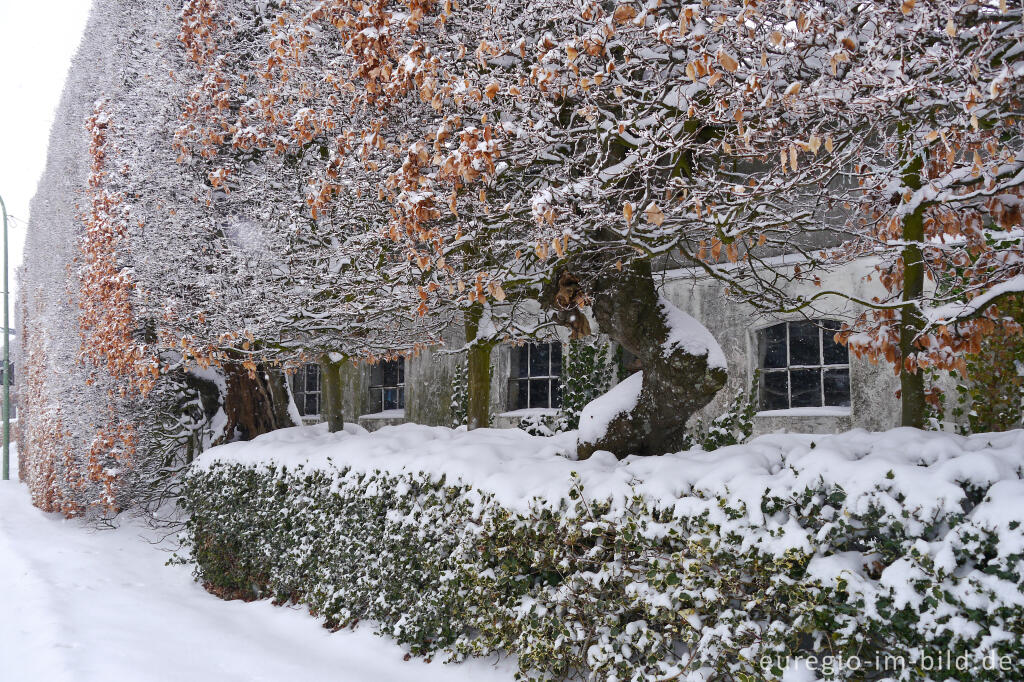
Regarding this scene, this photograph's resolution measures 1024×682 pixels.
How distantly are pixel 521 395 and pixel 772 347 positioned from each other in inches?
194

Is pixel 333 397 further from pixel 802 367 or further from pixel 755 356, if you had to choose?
pixel 802 367

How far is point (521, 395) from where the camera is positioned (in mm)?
13844

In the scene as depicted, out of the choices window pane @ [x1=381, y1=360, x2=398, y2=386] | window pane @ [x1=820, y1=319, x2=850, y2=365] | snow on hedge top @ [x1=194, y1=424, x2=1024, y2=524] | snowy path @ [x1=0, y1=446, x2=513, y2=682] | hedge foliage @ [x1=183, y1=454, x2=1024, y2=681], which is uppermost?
window pane @ [x1=820, y1=319, x2=850, y2=365]

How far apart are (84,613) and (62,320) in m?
10.0

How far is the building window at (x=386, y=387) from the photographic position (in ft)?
54.6

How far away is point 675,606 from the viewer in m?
3.78

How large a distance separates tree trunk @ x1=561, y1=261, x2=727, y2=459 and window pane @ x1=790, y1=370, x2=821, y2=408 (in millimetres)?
5198

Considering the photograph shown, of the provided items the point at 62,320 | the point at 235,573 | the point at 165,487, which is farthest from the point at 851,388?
the point at 62,320

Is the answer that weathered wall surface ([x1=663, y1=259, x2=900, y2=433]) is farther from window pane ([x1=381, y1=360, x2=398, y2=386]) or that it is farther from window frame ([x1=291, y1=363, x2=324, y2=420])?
window frame ([x1=291, y1=363, x2=324, y2=420])

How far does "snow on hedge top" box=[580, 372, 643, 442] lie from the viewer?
585 centimetres

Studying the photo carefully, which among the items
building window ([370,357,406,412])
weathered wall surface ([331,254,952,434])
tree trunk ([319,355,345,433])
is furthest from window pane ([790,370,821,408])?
building window ([370,357,406,412])

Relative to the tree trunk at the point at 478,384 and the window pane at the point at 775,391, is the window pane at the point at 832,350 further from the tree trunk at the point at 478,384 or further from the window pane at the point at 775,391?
the tree trunk at the point at 478,384

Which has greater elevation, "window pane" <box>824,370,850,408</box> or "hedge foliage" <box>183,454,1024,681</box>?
"window pane" <box>824,370,850,408</box>

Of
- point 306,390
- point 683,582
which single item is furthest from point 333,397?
point 306,390
